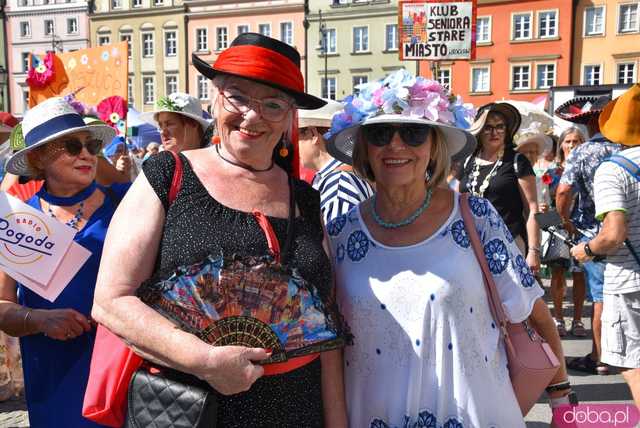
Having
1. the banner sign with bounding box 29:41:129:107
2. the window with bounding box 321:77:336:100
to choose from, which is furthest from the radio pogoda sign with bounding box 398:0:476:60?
the window with bounding box 321:77:336:100

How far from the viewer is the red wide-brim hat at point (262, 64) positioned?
169cm

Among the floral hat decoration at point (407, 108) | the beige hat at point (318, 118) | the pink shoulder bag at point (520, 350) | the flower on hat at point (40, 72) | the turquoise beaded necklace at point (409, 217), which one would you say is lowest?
the pink shoulder bag at point (520, 350)

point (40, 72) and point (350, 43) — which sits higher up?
point (350, 43)

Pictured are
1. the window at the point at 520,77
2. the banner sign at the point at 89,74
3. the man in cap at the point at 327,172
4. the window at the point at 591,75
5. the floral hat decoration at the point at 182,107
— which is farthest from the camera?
the window at the point at 520,77

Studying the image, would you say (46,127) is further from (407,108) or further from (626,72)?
(626,72)

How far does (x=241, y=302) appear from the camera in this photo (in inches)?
62.1

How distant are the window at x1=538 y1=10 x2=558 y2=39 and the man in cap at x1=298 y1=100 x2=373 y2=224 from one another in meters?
31.7

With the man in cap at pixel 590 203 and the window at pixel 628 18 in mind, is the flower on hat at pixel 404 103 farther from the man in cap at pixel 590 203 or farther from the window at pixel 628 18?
the window at pixel 628 18

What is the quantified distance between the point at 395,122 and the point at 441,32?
7.93m

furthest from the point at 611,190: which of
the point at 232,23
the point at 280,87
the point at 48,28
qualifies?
the point at 48,28

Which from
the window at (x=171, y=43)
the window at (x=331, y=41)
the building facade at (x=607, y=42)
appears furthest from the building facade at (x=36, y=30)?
the building facade at (x=607, y=42)

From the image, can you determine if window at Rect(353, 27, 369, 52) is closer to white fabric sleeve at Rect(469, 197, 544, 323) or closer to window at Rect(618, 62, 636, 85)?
window at Rect(618, 62, 636, 85)

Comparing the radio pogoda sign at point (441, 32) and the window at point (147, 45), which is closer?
the radio pogoda sign at point (441, 32)

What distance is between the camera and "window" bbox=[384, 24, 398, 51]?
3519cm
